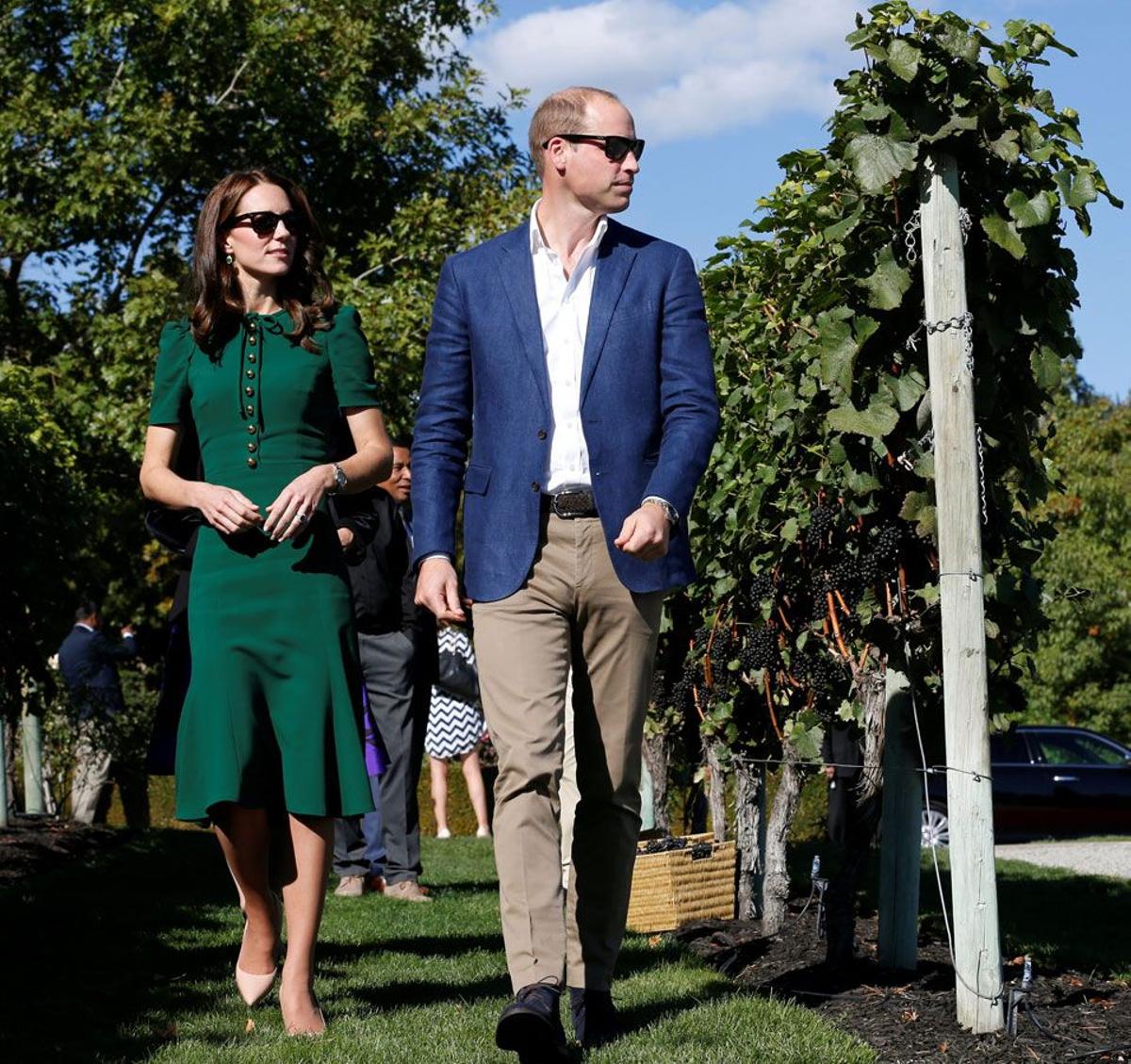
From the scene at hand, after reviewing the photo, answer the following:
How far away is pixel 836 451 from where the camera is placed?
5.58 metres

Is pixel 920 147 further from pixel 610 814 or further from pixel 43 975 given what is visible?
pixel 43 975

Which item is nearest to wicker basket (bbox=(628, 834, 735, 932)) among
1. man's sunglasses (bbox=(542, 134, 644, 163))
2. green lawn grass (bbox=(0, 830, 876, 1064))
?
green lawn grass (bbox=(0, 830, 876, 1064))

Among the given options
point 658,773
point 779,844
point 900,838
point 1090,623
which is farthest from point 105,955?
point 1090,623

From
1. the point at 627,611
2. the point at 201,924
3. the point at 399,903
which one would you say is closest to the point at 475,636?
→ the point at 627,611

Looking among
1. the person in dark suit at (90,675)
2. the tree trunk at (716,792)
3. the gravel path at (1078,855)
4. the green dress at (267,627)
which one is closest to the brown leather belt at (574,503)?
the green dress at (267,627)

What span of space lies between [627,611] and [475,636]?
1.25 ft

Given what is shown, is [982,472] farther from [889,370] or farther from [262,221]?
[262,221]

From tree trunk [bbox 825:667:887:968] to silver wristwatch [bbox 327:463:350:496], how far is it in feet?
6.88

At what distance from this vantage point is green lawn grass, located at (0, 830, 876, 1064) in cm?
437

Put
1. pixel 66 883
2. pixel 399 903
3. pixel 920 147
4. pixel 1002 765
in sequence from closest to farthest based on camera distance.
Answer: pixel 920 147, pixel 399 903, pixel 66 883, pixel 1002 765

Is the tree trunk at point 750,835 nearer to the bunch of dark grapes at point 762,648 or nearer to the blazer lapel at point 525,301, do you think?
the bunch of dark grapes at point 762,648

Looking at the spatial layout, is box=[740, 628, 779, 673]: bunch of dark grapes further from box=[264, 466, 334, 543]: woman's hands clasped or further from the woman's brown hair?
box=[264, 466, 334, 543]: woman's hands clasped

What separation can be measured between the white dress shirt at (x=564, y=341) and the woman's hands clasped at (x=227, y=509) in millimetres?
826

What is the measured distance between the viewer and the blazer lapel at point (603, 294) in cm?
443
